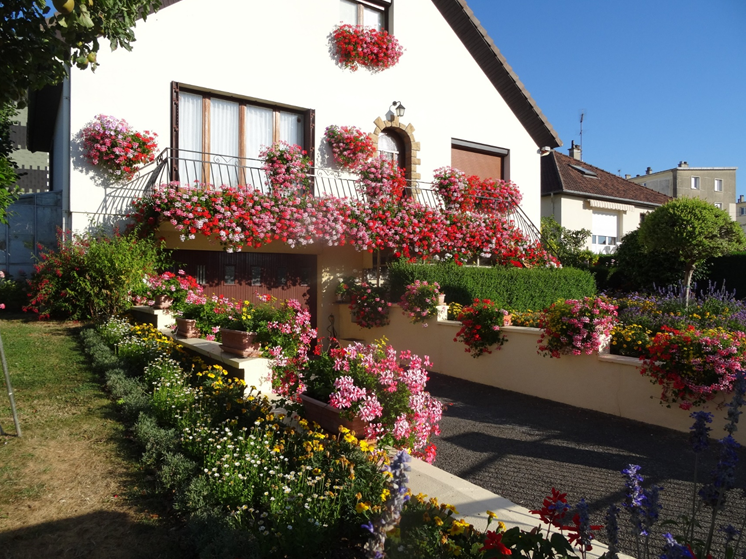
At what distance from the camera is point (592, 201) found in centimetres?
2038

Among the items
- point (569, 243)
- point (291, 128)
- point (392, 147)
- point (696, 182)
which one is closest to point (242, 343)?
point (291, 128)

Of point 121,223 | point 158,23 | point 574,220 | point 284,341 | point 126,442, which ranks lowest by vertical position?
point 126,442

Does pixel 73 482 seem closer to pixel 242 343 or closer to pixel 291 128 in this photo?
pixel 242 343

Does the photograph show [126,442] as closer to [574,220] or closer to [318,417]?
[318,417]

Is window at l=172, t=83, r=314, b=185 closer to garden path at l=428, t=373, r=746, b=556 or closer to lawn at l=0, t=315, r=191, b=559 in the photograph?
lawn at l=0, t=315, r=191, b=559

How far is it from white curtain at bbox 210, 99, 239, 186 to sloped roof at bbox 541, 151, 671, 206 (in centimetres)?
1338

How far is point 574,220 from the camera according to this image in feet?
65.8

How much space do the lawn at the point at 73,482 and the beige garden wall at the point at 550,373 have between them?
5386 mm

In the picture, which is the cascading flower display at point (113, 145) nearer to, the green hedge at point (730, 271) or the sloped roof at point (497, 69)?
the sloped roof at point (497, 69)

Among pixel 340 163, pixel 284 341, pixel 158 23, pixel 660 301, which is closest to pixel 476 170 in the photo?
pixel 340 163

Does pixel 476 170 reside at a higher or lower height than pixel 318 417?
higher

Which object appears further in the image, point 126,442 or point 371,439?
point 126,442

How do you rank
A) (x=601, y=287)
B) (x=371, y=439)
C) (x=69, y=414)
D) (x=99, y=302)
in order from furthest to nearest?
1. (x=601, y=287)
2. (x=99, y=302)
3. (x=69, y=414)
4. (x=371, y=439)

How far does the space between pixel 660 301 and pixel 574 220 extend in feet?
36.1
